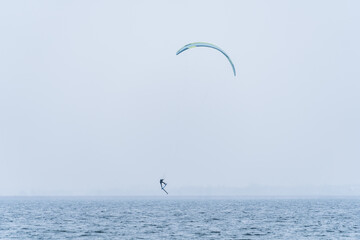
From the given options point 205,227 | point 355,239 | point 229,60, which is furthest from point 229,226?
point 229,60

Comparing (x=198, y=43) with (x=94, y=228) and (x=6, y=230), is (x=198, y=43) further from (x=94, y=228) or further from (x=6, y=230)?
(x=6, y=230)

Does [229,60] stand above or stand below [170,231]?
above

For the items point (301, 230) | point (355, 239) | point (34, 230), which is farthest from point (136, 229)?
point (355, 239)

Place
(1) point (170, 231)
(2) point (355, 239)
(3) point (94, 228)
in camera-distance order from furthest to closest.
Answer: (3) point (94, 228)
(1) point (170, 231)
(2) point (355, 239)

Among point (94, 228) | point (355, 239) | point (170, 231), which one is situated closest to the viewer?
point (355, 239)

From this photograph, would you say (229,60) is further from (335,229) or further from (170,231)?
(335,229)

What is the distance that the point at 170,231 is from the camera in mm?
49625

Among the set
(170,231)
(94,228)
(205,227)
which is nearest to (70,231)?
(94,228)

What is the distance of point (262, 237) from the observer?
45562mm

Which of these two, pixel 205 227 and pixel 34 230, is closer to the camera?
pixel 34 230

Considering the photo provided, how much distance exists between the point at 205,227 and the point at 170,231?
6.38 m

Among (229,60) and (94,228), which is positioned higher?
(229,60)

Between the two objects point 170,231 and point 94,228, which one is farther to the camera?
point 94,228

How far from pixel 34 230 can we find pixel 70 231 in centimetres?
428
